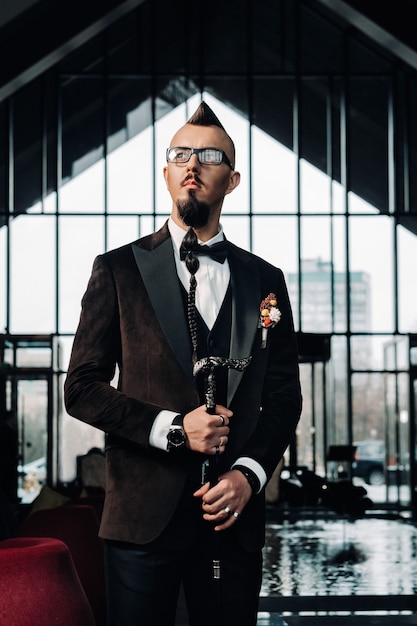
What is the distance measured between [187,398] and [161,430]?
0.10 metres

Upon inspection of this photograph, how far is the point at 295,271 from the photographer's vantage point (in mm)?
18938

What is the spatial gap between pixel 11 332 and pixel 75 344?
16618mm

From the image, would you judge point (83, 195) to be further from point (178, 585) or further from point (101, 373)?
point (178, 585)

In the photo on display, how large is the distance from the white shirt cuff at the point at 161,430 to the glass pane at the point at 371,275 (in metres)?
17.1

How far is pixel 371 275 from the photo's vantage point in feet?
62.3

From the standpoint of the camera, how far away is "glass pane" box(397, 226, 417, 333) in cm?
1886

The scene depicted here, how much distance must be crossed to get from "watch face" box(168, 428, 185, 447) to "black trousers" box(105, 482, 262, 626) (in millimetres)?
111

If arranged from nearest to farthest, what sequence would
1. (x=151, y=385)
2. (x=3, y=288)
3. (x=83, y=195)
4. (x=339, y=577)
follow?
(x=151, y=385)
(x=339, y=577)
(x=3, y=288)
(x=83, y=195)

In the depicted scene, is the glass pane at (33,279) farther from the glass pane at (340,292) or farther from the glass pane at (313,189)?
the glass pane at (340,292)

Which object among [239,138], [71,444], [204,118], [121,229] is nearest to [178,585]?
[204,118]

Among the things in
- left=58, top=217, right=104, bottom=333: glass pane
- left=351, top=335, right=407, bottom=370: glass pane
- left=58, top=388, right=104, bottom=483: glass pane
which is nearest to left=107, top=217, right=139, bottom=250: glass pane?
left=58, top=217, right=104, bottom=333: glass pane

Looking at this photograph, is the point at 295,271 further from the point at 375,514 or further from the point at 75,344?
the point at 75,344

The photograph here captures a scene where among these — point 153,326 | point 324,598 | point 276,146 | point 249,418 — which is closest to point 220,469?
point 249,418

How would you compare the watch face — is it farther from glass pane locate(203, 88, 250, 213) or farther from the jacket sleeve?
glass pane locate(203, 88, 250, 213)
